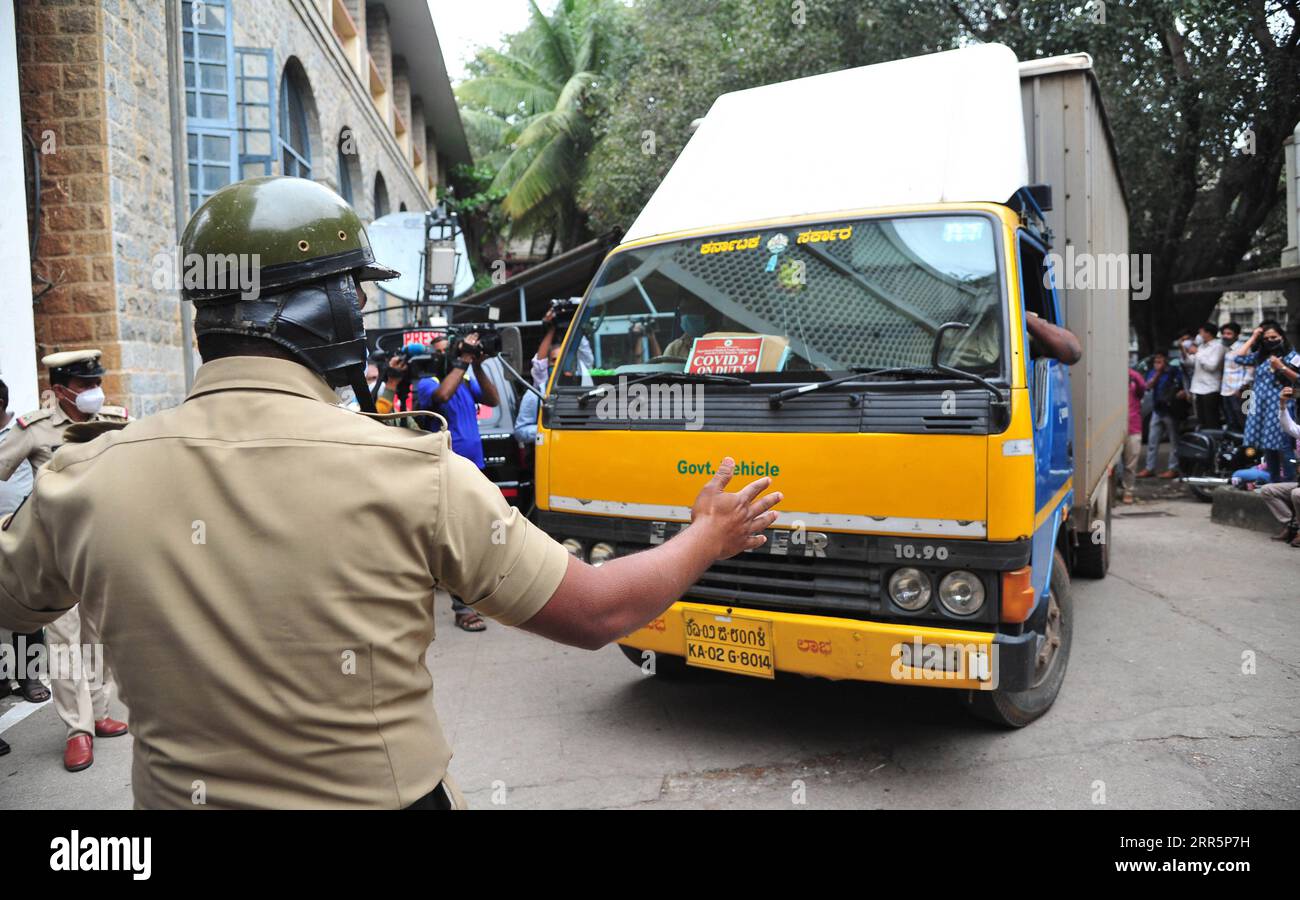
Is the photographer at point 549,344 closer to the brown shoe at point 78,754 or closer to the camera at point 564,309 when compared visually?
the camera at point 564,309

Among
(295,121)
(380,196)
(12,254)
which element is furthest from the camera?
(380,196)

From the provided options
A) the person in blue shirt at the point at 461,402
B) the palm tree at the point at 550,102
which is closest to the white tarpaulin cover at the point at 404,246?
the person in blue shirt at the point at 461,402

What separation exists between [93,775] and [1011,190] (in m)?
4.66

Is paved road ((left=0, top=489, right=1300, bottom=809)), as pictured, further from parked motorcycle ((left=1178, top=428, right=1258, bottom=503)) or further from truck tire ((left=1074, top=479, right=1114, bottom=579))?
parked motorcycle ((left=1178, top=428, right=1258, bottom=503))

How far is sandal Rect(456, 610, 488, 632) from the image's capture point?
6527 mm

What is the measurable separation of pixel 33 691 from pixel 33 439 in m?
1.61

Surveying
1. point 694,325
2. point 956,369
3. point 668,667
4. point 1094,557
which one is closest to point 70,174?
point 694,325

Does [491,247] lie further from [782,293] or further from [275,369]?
[275,369]

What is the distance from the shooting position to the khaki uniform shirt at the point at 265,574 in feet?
4.17

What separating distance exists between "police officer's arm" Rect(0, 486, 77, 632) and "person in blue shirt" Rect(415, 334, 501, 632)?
465cm

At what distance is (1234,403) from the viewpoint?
41.5 feet

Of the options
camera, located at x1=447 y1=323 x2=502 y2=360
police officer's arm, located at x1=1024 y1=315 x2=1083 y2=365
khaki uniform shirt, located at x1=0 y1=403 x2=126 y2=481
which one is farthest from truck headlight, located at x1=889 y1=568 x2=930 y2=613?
khaki uniform shirt, located at x1=0 y1=403 x2=126 y2=481

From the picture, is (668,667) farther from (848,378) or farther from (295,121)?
(295,121)
